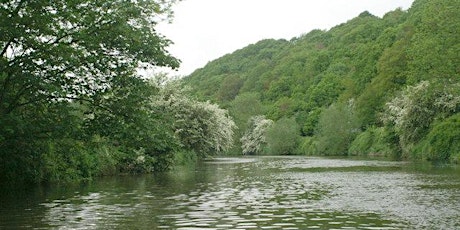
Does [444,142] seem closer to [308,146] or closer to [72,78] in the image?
[72,78]

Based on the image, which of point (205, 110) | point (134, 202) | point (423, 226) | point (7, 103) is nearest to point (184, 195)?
point (134, 202)

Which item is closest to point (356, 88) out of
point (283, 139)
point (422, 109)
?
point (283, 139)

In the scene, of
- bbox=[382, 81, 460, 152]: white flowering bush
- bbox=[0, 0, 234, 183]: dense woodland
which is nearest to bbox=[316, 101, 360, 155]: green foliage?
bbox=[382, 81, 460, 152]: white flowering bush

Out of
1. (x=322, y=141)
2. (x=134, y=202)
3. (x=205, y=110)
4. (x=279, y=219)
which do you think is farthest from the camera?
(x=322, y=141)

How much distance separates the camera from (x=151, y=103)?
1604 inches

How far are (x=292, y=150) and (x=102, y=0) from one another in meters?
92.9

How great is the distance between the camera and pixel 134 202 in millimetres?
20547

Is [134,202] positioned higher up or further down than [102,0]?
further down

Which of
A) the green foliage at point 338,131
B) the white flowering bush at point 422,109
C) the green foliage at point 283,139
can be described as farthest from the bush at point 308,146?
the white flowering bush at point 422,109

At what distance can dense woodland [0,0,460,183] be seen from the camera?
2139 centimetres

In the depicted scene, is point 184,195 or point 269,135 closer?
point 184,195

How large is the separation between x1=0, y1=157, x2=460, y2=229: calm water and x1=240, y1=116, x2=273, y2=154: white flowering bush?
97.3m

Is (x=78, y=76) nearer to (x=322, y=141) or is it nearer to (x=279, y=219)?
(x=279, y=219)

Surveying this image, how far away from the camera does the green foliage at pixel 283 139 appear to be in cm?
11300
